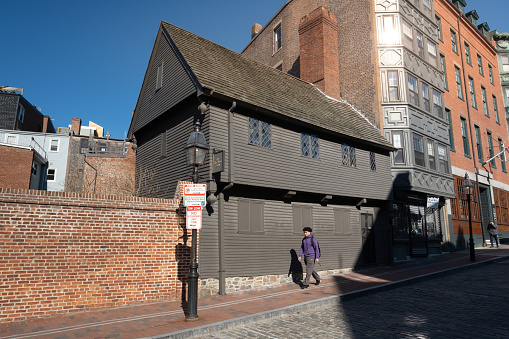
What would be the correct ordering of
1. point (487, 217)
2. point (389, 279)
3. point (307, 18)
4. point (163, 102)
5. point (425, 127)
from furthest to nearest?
point (487, 217), point (307, 18), point (425, 127), point (163, 102), point (389, 279)

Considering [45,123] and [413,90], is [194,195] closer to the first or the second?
[413,90]

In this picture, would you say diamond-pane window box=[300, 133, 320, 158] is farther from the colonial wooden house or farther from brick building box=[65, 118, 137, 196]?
brick building box=[65, 118, 137, 196]

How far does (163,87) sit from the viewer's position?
49.8 ft

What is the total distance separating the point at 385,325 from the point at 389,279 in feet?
20.1

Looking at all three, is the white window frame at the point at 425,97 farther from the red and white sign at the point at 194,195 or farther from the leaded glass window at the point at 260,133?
the red and white sign at the point at 194,195

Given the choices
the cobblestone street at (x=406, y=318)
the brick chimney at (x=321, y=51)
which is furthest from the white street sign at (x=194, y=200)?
the brick chimney at (x=321, y=51)

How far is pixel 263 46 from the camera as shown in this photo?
3141 cm

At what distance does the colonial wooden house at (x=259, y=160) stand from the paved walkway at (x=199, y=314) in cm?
152

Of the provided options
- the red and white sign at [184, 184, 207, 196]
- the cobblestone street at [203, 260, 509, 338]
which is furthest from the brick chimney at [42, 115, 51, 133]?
the cobblestone street at [203, 260, 509, 338]

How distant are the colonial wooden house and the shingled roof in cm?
7

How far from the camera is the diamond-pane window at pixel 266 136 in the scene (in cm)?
1350

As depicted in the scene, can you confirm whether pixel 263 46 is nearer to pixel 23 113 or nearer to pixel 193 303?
pixel 193 303

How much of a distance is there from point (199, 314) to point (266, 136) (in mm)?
6923

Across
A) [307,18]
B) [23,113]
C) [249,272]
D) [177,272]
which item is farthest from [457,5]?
[23,113]
